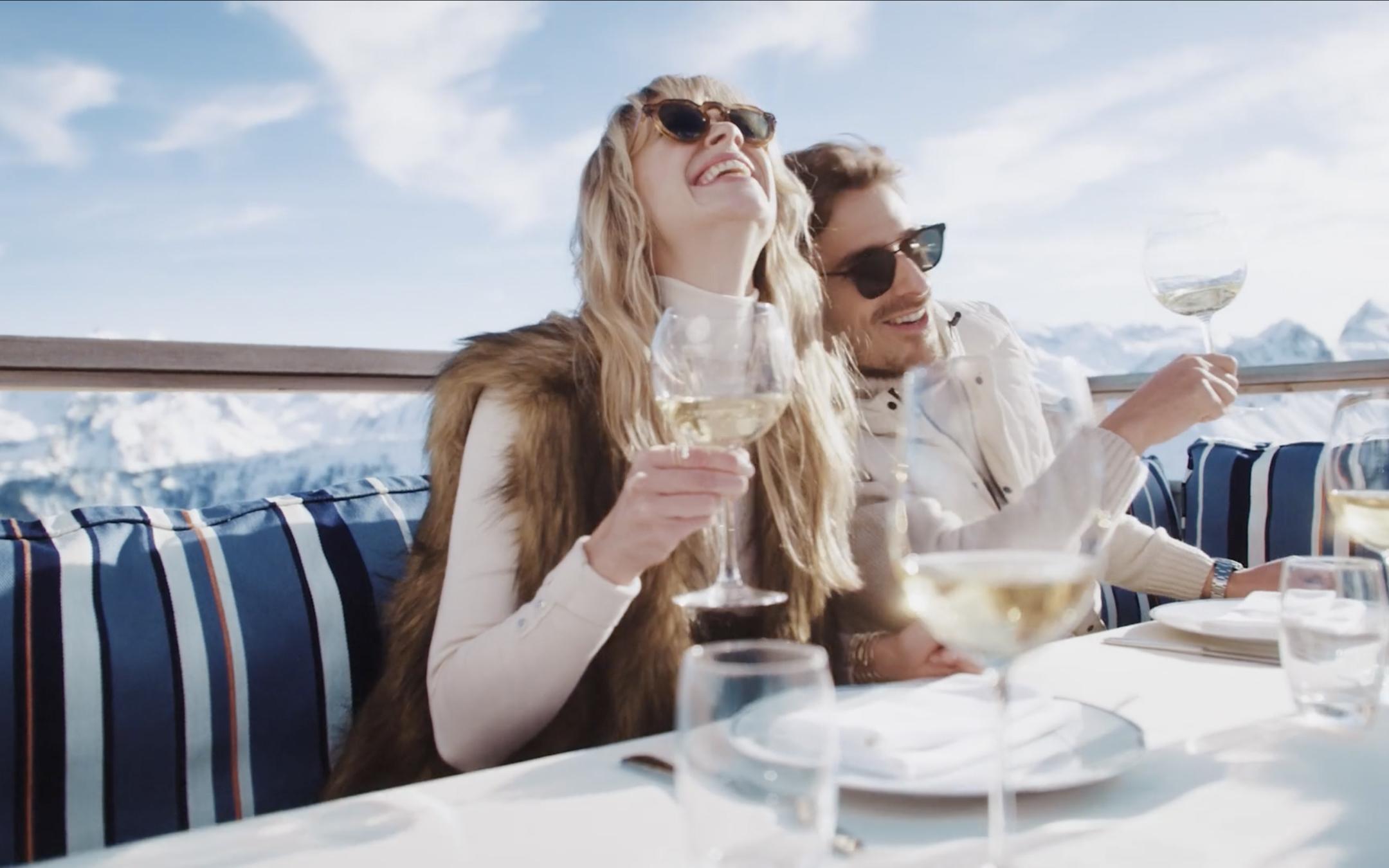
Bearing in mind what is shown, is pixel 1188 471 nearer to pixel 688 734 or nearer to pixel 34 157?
pixel 688 734

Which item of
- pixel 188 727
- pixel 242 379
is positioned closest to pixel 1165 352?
pixel 242 379

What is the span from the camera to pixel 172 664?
133 centimetres

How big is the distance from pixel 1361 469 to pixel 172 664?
5.13 feet

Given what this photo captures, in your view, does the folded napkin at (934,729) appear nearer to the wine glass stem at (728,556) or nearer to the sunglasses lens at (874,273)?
the wine glass stem at (728,556)

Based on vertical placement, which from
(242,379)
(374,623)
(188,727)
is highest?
(242,379)

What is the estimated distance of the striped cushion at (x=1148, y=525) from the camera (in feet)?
7.74

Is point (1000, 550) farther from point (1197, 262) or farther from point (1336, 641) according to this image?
point (1197, 262)

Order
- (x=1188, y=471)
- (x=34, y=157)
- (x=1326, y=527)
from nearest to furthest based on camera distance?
(x=1326, y=527) → (x=1188, y=471) → (x=34, y=157)

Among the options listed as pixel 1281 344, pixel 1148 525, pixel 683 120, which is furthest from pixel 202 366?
pixel 1281 344

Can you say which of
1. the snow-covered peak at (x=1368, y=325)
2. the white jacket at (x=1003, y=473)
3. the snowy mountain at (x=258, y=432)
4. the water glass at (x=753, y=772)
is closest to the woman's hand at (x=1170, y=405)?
the snowy mountain at (x=258, y=432)

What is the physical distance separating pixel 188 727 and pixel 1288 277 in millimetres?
4958

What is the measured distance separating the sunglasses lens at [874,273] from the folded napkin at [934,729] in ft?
4.14

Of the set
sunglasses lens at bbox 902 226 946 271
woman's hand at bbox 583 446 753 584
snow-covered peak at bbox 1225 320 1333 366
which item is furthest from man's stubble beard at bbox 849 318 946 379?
snow-covered peak at bbox 1225 320 1333 366

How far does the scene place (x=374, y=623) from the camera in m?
1.54
